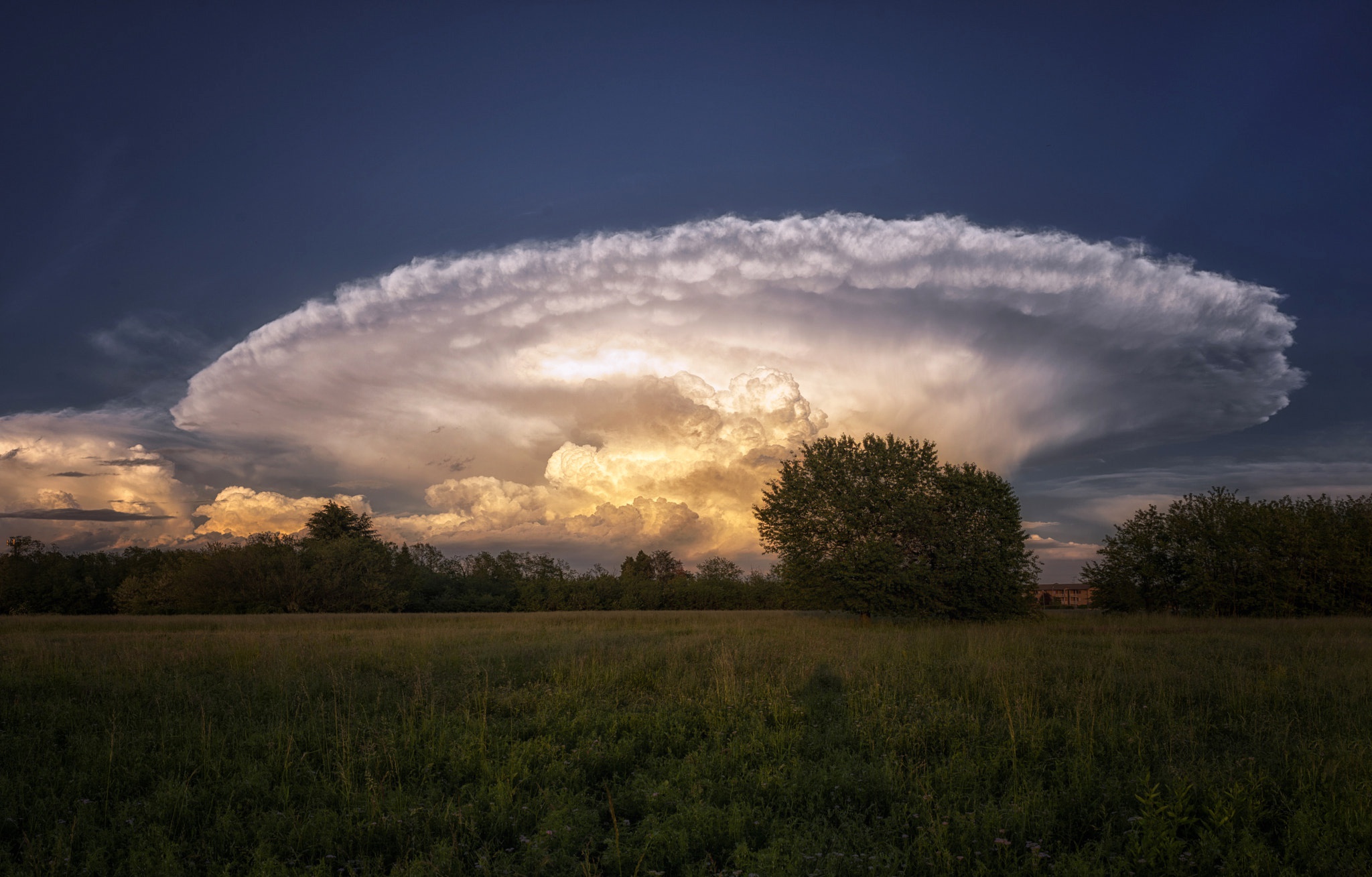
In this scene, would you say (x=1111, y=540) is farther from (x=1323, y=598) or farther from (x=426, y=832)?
(x=426, y=832)

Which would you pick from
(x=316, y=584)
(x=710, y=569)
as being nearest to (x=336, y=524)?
(x=316, y=584)

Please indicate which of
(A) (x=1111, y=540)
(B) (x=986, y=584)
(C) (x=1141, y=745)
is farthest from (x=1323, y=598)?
(C) (x=1141, y=745)

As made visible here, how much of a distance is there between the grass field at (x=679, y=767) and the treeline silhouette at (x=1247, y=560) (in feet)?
96.3

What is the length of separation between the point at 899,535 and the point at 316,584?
174 feet

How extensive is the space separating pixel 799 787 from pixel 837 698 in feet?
11.7

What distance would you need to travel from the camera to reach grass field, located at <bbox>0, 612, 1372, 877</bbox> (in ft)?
17.7

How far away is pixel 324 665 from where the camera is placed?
1297 cm

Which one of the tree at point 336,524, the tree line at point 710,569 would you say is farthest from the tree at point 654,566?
the tree at point 336,524

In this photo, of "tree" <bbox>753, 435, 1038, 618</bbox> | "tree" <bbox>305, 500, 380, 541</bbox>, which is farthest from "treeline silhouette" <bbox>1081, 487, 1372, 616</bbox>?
"tree" <bbox>305, 500, 380, 541</bbox>

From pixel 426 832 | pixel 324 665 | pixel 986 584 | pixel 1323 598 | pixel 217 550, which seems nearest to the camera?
pixel 426 832

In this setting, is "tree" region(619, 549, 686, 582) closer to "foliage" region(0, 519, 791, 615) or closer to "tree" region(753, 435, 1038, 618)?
"foliage" region(0, 519, 791, 615)

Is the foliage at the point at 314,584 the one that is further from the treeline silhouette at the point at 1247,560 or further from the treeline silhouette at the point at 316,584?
the treeline silhouette at the point at 1247,560

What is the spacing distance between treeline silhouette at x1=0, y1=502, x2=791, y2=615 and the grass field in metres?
32.1

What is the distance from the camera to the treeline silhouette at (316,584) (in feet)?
190
